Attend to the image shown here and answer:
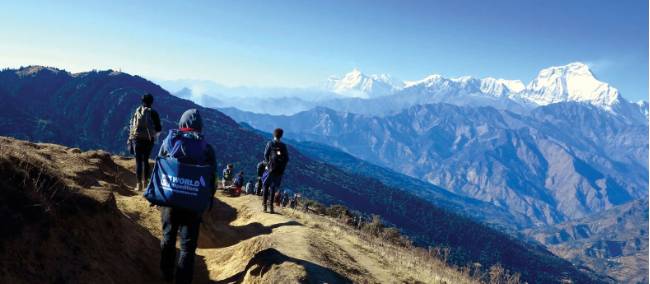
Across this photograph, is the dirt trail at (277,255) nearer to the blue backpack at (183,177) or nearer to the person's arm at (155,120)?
the blue backpack at (183,177)

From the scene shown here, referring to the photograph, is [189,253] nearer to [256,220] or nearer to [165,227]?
[165,227]

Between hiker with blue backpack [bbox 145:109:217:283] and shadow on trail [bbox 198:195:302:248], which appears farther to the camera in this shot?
shadow on trail [bbox 198:195:302:248]

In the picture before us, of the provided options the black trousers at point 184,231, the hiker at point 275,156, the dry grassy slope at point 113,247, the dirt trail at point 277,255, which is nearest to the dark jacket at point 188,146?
the black trousers at point 184,231

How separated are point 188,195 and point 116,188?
8.52m

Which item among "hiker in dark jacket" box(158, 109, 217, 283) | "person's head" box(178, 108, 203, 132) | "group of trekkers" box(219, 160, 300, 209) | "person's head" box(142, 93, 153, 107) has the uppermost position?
"person's head" box(142, 93, 153, 107)

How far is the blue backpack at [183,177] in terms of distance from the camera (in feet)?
26.2

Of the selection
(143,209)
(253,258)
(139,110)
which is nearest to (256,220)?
(143,209)

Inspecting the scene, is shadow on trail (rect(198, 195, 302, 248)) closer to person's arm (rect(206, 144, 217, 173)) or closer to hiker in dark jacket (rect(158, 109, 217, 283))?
hiker in dark jacket (rect(158, 109, 217, 283))

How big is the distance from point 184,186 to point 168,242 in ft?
4.14

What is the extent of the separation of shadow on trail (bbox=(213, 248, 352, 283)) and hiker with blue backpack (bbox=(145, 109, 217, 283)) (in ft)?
5.02

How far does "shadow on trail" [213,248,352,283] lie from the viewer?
369 inches

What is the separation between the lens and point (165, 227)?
27.6 ft

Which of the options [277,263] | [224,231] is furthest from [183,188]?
[224,231]

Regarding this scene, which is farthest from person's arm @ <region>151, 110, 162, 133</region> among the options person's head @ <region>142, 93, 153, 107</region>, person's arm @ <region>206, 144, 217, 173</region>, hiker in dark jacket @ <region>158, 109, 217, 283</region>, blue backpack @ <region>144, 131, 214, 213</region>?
person's arm @ <region>206, 144, 217, 173</region>
